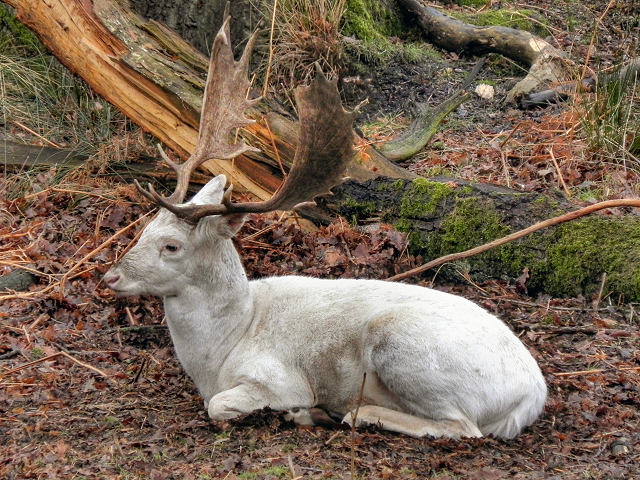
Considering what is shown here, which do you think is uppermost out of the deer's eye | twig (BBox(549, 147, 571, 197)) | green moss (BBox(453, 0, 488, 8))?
green moss (BBox(453, 0, 488, 8))

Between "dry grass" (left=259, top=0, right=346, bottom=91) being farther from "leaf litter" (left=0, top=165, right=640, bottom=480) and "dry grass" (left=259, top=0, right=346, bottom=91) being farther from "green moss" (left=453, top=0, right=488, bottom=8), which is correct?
"green moss" (left=453, top=0, right=488, bottom=8)

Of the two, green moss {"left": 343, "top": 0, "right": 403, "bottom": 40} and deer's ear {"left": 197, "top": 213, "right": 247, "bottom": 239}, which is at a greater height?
green moss {"left": 343, "top": 0, "right": 403, "bottom": 40}

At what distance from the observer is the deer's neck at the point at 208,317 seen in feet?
19.9

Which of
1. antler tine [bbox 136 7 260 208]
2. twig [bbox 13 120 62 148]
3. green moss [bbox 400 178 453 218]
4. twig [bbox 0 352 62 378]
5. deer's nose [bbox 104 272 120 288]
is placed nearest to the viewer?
deer's nose [bbox 104 272 120 288]

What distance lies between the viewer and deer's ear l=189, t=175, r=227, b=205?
616 cm

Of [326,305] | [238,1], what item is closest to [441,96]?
[238,1]

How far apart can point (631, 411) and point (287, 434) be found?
2.30m

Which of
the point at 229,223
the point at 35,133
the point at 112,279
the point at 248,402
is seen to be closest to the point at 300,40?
the point at 35,133

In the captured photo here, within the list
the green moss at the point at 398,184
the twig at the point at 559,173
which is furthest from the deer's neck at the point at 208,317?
the twig at the point at 559,173

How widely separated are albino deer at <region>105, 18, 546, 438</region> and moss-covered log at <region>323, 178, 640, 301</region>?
2.06 m

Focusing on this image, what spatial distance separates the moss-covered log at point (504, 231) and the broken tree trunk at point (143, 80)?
1.46ft

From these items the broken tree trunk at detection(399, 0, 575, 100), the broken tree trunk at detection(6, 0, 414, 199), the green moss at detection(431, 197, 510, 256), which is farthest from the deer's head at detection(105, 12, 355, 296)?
the broken tree trunk at detection(399, 0, 575, 100)

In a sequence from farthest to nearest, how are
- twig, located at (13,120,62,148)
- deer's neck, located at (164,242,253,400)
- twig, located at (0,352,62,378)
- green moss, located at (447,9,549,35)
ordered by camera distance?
1. green moss, located at (447,9,549,35)
2. twig, located at (13,120,62,148)
3. twig, located at (0,352,62,378)
4. deer's neck, located at (164,242,253,400)

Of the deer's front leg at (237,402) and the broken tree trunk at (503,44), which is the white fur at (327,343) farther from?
the broken tree trunk at (503,44)
